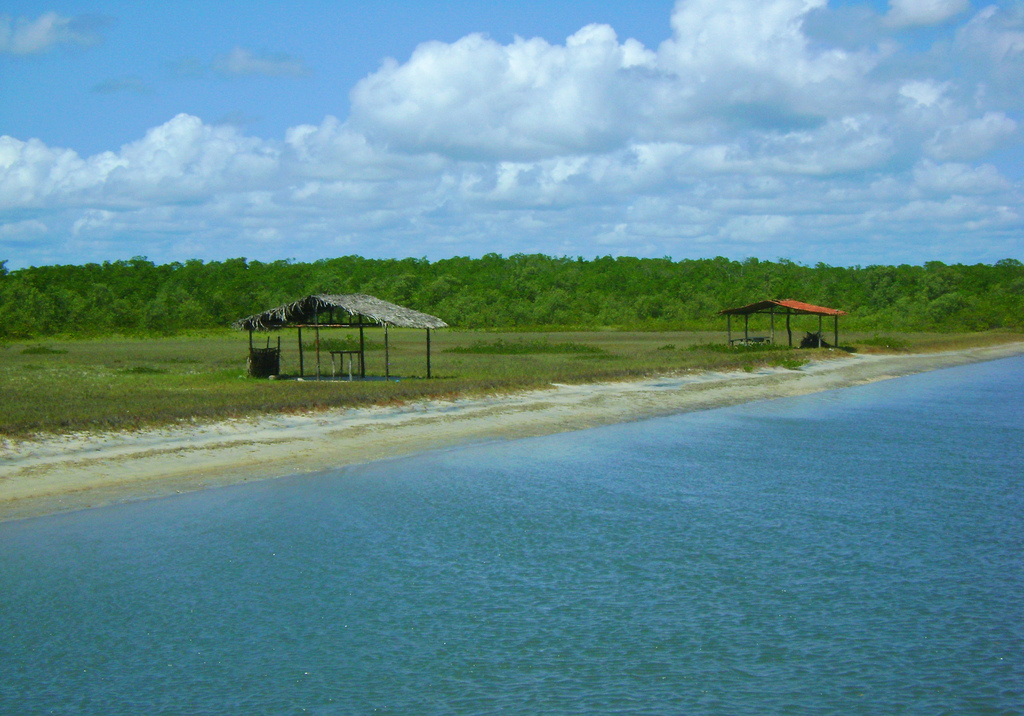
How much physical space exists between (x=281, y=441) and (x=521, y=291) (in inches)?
3382

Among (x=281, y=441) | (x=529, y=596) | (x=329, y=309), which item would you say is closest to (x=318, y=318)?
(x=329, y=309)

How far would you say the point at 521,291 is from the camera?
100312mm

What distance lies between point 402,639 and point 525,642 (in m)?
0.96

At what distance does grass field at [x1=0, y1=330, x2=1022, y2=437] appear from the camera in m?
16.3

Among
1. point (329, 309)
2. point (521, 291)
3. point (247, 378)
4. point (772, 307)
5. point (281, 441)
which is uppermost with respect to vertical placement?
point (521, 291)

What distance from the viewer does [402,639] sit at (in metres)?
7.12

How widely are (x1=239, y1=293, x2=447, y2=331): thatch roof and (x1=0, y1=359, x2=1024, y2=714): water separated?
1023 cm

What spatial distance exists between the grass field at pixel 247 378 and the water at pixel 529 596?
4630mm

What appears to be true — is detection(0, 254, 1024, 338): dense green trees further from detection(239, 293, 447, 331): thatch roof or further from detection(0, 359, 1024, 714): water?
detection(0, 359, 1024, 714): water

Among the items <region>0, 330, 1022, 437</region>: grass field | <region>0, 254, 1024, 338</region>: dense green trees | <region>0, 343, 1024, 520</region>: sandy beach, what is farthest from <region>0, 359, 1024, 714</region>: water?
<region>0, 254, 1024, 338</region>: dense green trees

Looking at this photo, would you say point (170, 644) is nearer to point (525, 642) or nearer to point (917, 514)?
point (525, 642)

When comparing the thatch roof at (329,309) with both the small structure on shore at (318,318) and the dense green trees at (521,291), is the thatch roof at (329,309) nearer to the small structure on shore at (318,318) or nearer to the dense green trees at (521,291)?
the small structure on shore at (318,318)

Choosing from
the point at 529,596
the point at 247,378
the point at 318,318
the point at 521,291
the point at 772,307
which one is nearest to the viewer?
the point at 529,596

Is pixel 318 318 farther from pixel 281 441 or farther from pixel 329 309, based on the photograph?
pixel 281 441
